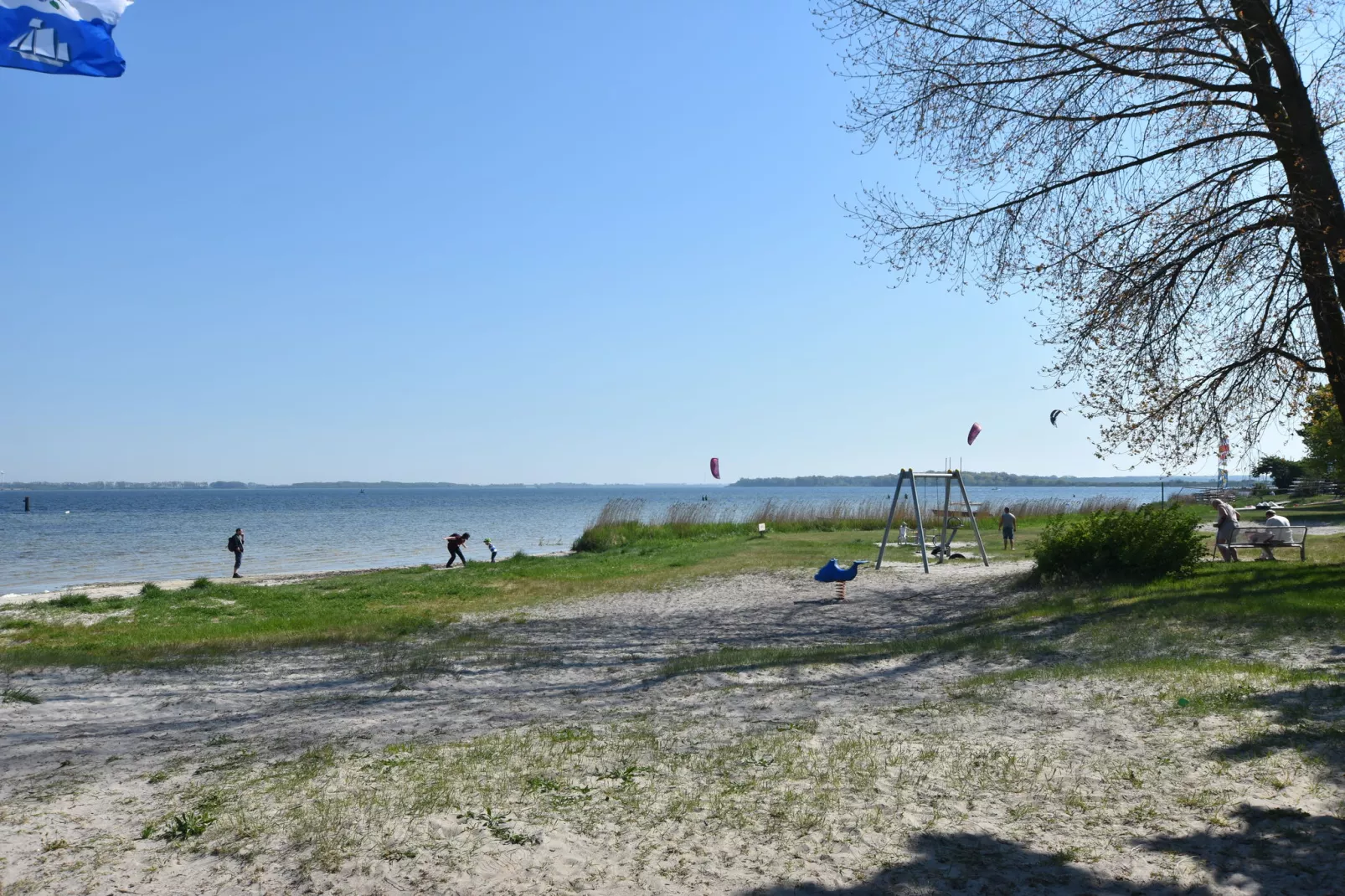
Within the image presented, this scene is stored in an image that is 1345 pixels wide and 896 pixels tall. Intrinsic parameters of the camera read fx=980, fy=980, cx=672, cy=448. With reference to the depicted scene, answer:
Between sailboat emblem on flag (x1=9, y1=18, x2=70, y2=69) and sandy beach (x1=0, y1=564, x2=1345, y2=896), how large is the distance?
5912 mm

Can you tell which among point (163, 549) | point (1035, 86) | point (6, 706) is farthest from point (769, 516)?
point (6, 706)

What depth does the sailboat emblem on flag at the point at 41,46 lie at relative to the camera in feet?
29.5

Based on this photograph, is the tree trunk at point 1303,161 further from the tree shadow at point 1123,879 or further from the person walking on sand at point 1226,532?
the tree shadow at point 1123,879

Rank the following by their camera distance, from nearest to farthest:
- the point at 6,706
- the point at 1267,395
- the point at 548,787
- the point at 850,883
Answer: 1. the point at 850,883
2. the point at 548,787
3. the point at 6,706
4. the point at 1267,395

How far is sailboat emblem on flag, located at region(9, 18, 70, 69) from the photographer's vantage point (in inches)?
354

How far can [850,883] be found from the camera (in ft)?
14.3

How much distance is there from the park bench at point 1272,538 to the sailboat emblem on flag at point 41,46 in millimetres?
18177

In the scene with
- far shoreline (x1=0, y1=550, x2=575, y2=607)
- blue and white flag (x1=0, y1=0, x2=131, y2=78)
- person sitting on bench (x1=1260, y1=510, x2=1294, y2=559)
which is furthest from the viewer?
far shoreline (x1=0, y1=550, x2=575, y2=607)

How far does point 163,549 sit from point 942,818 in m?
49.3

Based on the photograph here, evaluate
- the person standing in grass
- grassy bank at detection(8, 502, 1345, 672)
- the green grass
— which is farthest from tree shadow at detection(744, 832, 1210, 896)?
the person standing in grass

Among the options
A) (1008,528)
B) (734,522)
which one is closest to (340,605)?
(1008,528)

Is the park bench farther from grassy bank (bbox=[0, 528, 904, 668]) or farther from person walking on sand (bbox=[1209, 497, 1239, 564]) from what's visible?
grassy bank (bbox=[0, 528, 904, 668])

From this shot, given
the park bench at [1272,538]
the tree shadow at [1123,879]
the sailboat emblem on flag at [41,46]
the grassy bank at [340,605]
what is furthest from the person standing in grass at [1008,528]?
the sailboat emblem on flag at [41,46]

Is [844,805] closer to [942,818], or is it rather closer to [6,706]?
[942,818]
